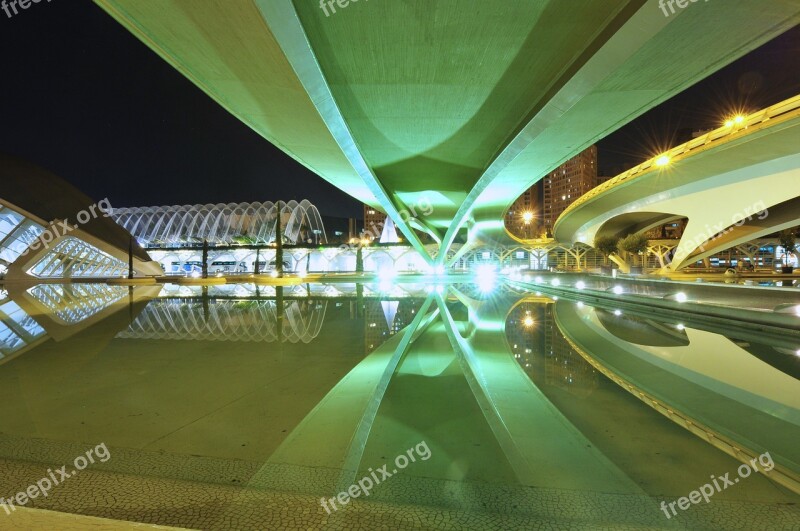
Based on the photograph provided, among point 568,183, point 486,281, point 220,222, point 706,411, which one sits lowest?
point 706,411

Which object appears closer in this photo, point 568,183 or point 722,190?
point 722,190

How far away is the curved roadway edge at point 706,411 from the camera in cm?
278

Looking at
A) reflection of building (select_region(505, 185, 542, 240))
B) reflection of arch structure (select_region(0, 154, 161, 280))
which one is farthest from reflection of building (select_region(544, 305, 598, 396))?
reflection of building (select_region(505, 185, 542, 240))

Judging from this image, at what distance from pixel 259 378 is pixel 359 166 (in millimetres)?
12458

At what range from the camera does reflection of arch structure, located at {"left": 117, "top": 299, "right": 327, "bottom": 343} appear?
25.1 feet

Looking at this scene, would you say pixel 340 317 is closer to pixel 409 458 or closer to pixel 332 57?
pixel 332 57

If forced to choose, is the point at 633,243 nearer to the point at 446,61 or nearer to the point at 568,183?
the point at 446,61

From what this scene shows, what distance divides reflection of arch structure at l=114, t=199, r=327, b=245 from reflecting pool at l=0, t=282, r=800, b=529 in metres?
54.9

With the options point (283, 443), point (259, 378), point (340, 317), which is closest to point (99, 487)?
point (283, 443)

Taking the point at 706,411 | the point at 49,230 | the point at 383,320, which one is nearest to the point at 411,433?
the point at 706,411

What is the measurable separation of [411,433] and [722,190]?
87.3ft

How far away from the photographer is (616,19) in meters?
7.23

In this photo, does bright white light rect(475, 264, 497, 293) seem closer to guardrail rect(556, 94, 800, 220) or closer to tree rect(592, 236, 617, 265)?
tree rect(592, 236, 617, 265)

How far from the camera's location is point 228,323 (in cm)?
936
